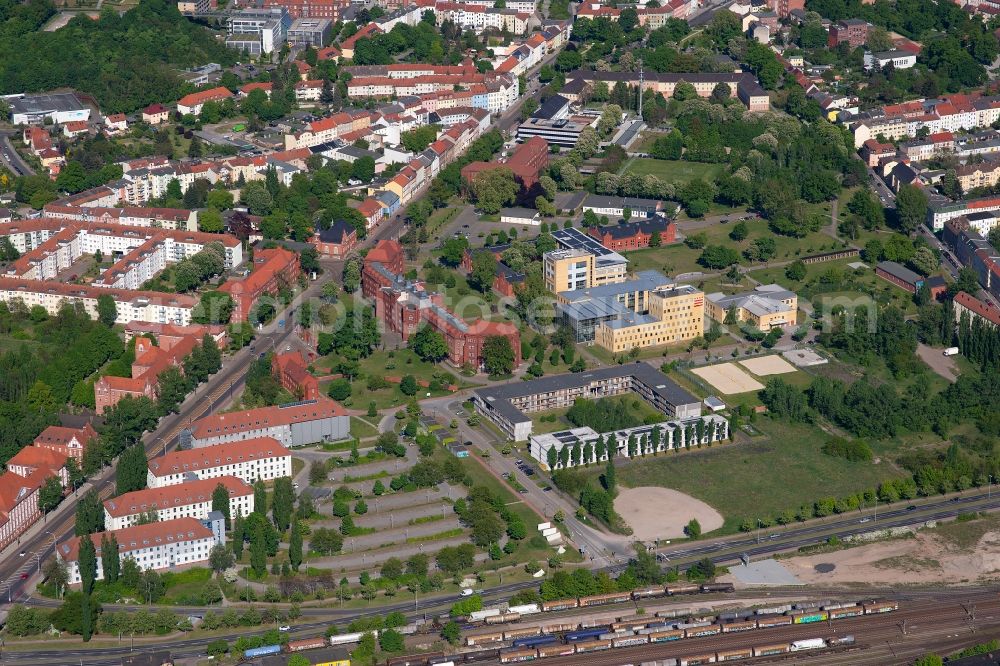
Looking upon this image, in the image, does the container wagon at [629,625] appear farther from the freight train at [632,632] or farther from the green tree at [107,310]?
the green tree at [107,310]

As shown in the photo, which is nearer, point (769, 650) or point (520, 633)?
point (769, 650)

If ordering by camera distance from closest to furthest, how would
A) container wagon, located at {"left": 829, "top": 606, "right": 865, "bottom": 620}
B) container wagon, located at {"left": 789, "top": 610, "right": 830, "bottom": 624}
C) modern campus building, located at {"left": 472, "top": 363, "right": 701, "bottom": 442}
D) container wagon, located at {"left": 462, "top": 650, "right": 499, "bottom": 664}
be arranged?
1. container wagon, located at {"left": 462, "top": 650, "right": 499, "bottom": 664}
2. container wagon, located at {"left": 789, "top": 610, "right": 830, "bottom": 624}
3. container wagon, located at {"left": 829, "top": 606, "right": 865, "bottom": 620}
4. modern campus building, located at {"left": 472, "top": 363, "right": 701, "bottom": 442}

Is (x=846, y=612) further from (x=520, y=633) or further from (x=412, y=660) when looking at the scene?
(x=412, y=660)

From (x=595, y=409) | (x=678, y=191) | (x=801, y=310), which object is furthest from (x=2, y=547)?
(x=678, y=191)

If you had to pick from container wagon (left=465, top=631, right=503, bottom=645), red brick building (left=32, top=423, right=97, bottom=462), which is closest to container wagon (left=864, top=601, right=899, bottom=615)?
container wagon (left=465, top=631, right=503, bottom=645)

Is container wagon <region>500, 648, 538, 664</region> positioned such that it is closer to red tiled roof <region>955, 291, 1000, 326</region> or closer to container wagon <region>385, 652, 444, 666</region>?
container wagon <region>385, 652, 444, 666</region>

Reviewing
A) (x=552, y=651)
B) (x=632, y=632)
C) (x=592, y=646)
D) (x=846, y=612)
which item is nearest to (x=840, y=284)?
(x=846, y=612)

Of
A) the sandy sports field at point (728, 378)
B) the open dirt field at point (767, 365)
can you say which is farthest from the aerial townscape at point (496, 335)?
the open dirt field at point (767, 365)
